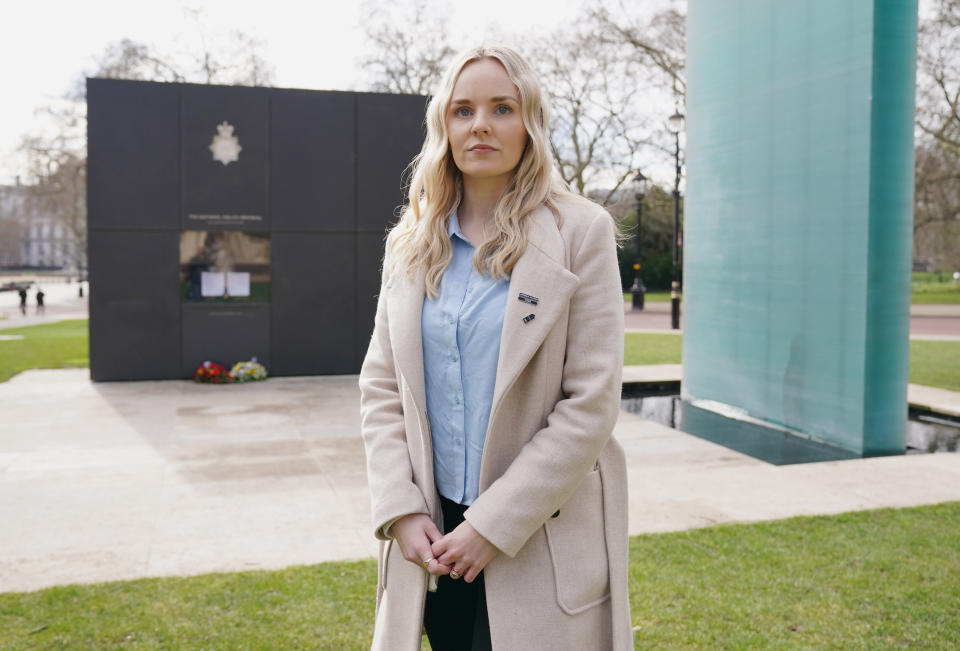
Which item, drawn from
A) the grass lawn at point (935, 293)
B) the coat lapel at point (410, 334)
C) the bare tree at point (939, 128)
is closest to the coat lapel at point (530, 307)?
the coat lapel at point (410, 334)

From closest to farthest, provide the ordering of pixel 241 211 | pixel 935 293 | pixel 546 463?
pixel 546 463
pixel 241 211
pixel 935 293

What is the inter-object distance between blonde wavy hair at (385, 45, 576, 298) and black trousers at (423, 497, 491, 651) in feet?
1.88

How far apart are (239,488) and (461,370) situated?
491 cm

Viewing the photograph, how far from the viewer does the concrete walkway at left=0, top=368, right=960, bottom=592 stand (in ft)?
16.1

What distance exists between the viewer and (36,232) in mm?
123312

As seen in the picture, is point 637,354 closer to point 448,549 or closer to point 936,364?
point 936,364

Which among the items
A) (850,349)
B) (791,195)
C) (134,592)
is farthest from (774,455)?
(134,592)

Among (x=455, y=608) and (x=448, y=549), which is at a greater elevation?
(x=448, y=549)

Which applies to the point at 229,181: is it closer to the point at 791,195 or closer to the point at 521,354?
the point at 791,195

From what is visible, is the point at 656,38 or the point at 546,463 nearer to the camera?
the point at 546,463

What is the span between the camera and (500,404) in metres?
1.90

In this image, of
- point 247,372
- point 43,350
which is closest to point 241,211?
point 247,372

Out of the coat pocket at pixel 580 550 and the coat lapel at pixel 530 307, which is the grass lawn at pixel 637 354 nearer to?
the coat pocket at pixel 580 550

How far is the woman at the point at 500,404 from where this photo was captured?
188 centimetres
